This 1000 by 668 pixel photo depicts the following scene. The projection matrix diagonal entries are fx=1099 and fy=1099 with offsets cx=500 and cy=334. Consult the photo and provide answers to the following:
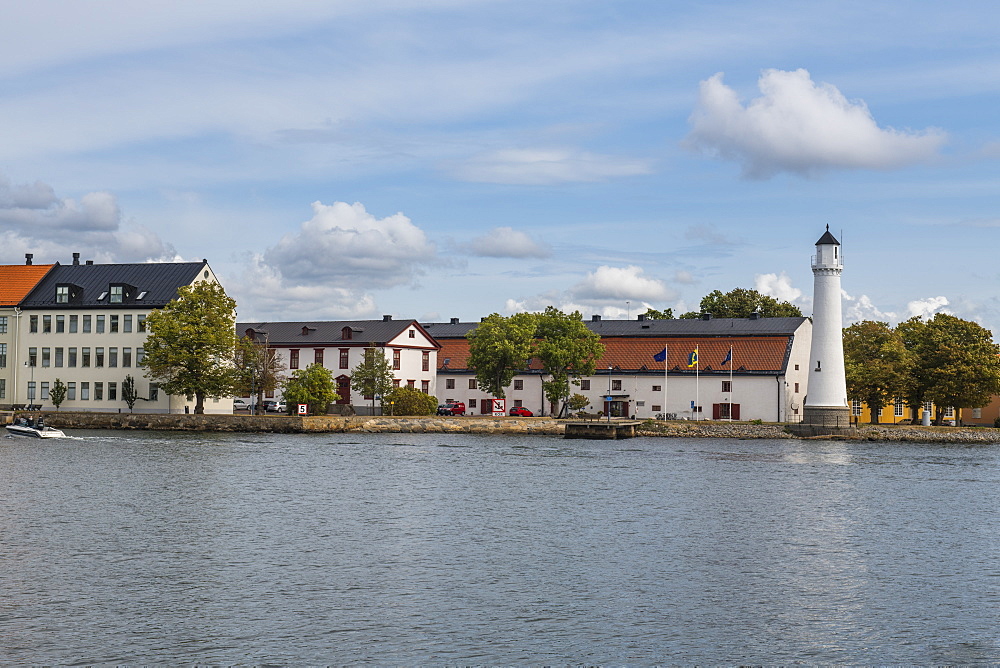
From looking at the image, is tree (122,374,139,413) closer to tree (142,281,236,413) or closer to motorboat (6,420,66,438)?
tree (142,281,236,413)

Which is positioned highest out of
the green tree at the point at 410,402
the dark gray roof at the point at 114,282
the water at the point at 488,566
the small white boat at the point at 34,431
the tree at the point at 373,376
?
the dark gray roof at the point at 114,282

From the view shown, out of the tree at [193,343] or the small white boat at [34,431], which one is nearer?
the small white boat at [34,431]

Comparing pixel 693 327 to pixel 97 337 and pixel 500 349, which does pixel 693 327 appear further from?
pixel 97 337

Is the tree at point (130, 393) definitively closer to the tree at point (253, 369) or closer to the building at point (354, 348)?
the tree at point (253, 369)

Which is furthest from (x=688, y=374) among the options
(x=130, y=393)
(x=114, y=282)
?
(x=114, y=282)

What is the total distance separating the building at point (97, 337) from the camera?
11012 centimetres

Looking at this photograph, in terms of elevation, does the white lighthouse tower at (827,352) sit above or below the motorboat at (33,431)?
above

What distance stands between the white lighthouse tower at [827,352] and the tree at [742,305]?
43288 millimetres

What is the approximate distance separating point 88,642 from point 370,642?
19.0 ft

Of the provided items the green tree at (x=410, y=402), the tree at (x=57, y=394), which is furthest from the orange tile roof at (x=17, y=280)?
the green tree at (x=410, y=402)

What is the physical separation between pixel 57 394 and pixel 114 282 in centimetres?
1293

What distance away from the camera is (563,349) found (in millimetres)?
117250

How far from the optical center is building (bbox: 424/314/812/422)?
11662 cm

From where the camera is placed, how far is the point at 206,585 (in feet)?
94.8
